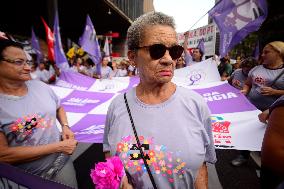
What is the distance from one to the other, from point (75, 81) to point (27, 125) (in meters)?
4.69

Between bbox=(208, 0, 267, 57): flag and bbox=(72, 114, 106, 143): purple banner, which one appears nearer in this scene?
bbox=(72, 114, 106, 143): purple banner

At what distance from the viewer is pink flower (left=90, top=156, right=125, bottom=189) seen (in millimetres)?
1345

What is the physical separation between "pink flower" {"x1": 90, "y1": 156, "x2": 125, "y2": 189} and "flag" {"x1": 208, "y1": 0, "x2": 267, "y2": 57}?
382cm

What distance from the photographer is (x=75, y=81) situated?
6867 millimetres

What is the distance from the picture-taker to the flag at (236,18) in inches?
169

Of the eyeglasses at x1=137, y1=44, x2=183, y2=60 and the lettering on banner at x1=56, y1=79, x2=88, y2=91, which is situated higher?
the eyeglasses at x1=137, y1=44, x2=183, y2=60

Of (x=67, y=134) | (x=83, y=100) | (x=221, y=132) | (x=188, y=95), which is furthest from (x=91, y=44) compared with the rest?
(x=188, y=95)

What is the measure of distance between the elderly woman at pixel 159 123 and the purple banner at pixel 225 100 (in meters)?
2.50

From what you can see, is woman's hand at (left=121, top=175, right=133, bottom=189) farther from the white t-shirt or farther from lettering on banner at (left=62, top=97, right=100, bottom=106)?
lettering on banner at (left=62, top=97, right=100, bottom=106)

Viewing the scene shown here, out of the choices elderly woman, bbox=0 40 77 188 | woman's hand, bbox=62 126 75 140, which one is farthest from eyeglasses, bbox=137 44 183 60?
woman's hand, bbox=62 126 75 140

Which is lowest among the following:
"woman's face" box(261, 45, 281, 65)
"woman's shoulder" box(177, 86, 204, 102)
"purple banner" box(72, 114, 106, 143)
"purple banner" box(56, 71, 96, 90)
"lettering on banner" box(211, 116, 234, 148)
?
"purple banner" box(72, 114, 106, 143)

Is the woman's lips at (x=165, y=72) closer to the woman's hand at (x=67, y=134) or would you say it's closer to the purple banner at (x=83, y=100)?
the woman's hand at (x=67, y=134)

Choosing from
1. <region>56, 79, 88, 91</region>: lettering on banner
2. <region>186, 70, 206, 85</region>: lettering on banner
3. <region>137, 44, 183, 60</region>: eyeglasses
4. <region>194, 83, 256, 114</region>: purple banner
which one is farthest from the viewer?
<region>56, 79, 88, 91</region>: lettering on banner

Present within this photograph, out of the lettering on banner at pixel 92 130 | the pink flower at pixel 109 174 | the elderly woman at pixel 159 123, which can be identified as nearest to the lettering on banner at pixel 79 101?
the lettering on banner at pixel 92 130
